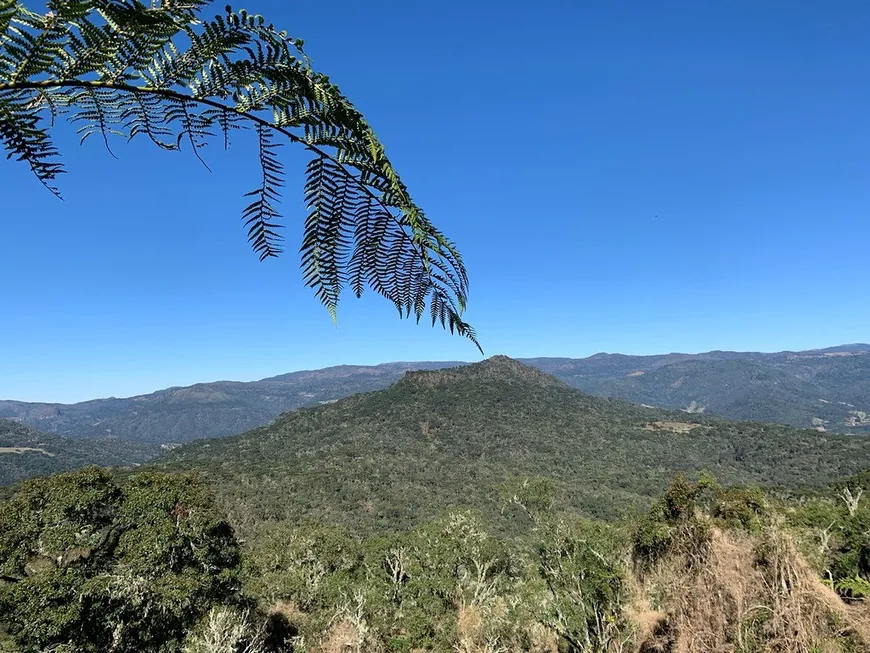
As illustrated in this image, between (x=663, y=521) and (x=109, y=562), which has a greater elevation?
(x=109, y=562)

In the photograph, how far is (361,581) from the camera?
2097 centimetres

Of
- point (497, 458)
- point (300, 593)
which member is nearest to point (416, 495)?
point (497, 458)

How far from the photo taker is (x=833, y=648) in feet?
11.7

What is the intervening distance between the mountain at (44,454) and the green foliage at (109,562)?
13537 centimetres

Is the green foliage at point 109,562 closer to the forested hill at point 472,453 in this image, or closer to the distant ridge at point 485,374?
the forested hill at point 472,453

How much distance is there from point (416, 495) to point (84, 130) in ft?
249

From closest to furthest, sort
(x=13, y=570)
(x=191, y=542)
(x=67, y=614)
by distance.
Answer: (x=67, y=614)
(x=13, y=570)
(x=191, y=542)

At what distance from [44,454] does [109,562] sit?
7376 inches

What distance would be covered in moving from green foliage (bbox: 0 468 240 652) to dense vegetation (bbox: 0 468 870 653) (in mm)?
43

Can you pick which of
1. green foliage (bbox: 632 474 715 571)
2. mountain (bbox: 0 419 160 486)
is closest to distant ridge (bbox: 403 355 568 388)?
mountain (bbox: 0 419 160 486)

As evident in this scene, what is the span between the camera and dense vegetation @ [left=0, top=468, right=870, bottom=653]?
7129 millimetres

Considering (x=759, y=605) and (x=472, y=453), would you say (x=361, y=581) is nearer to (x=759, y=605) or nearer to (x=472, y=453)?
(x=759, y=605)

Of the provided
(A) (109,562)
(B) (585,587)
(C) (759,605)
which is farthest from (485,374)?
(C) (759,605)

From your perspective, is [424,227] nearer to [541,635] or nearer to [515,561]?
[541,635]
